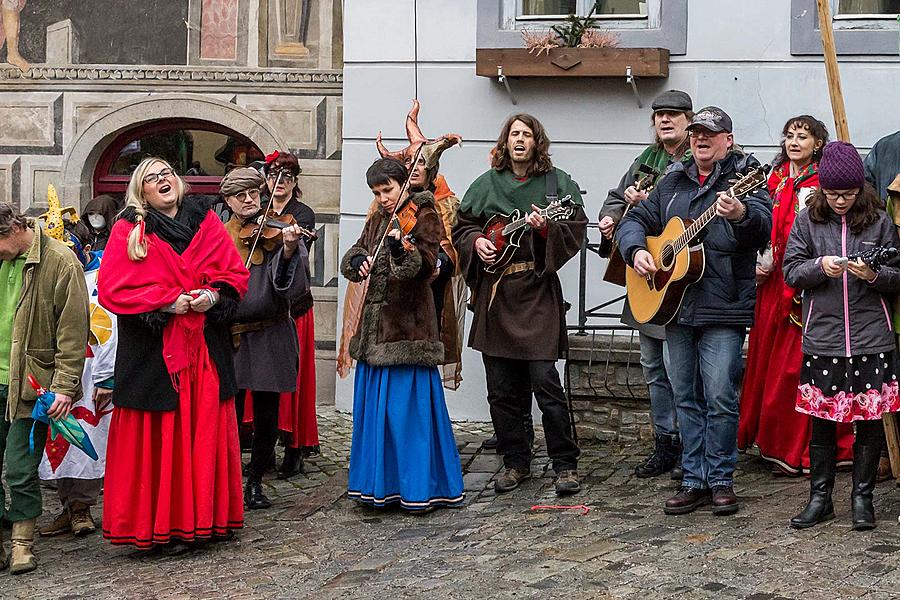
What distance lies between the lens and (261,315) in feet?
23.2

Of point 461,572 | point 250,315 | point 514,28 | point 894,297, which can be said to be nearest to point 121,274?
point 250,315

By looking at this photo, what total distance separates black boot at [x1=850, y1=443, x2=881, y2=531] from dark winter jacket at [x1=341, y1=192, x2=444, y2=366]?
84.7 inches

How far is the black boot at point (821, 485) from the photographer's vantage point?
233 inches

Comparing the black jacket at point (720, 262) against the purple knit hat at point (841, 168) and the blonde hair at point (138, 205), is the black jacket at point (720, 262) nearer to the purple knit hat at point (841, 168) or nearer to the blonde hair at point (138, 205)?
the purple knit hat at point (841, 168)

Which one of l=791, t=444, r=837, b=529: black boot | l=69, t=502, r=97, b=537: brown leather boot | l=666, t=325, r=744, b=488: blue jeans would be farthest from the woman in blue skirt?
l=791, t=444, r=837, b=529: black boot

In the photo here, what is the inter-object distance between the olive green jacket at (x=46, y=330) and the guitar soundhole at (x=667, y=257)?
275 cm

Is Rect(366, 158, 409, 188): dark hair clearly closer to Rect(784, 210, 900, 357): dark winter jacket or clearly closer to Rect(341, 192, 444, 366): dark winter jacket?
Rect(341, 192, 444, 366): dark winter jacket

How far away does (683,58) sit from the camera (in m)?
8.94

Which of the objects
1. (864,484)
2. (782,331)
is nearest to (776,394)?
(782,331)

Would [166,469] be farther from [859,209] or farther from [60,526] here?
[859,209]

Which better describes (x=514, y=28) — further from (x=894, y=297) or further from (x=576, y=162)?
(x=894, y=297)

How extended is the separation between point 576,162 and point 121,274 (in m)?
3.99

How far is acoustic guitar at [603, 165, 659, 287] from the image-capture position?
7055mm

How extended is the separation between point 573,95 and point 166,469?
14.2 feet
